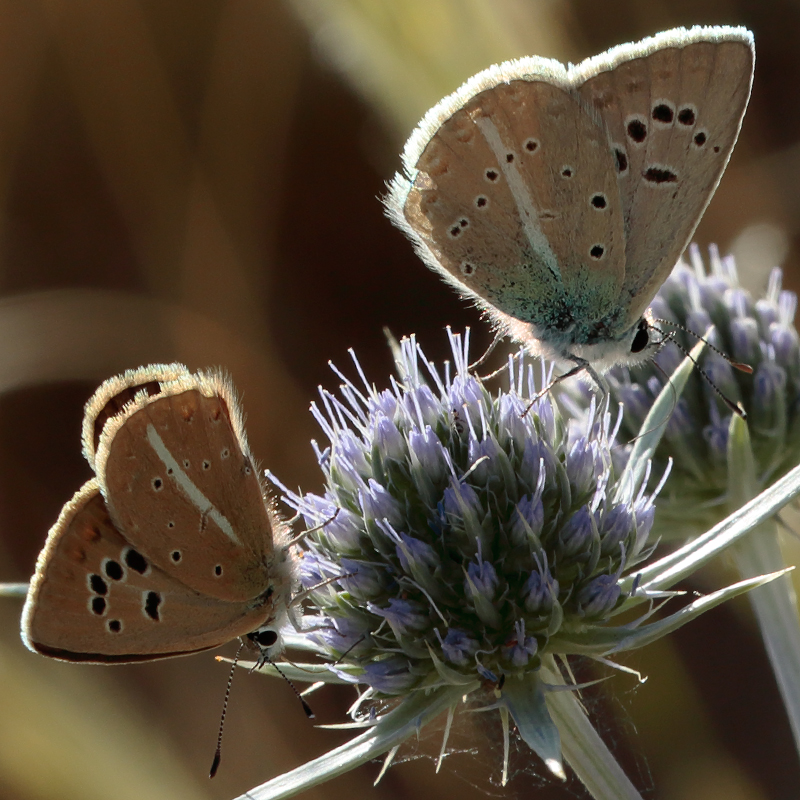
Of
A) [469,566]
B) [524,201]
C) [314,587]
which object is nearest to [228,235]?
[524,201]

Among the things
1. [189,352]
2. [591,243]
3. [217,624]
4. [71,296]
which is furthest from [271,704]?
[591,243]

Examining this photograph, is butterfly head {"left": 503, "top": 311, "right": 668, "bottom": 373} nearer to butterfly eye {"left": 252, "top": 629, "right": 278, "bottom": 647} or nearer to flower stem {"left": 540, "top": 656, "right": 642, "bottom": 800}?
flower stem {"left": 540, "top": 656, "right": 642, "bottom": 800}

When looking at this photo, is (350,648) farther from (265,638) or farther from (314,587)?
(265,638)

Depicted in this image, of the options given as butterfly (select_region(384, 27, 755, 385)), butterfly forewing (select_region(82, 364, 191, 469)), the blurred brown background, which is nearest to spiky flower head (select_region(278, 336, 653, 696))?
butterfly (select_region(384, 27, 755, 385))

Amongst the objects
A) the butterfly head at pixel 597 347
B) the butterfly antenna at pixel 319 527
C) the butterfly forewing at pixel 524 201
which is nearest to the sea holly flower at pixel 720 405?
the butterfly head at pixel 597 347

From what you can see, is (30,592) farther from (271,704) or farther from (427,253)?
(271,704)

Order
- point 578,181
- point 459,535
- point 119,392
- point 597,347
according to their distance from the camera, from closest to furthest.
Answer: point 459,535, point 119,392, point 578,181, point 597,347
